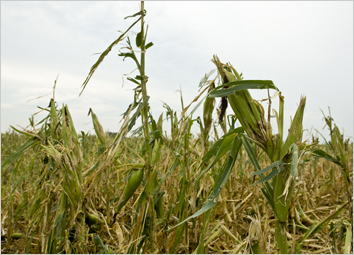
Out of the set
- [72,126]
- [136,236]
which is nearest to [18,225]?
[72,126]

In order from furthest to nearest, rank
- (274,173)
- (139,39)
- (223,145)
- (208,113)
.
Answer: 1. (208,113)
2. (139,39)
3. (223,145)
4. (274,173)

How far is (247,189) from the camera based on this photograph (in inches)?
71.8

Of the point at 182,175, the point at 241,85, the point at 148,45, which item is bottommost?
the point at 182,175

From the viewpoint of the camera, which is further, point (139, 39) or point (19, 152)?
point (19, 152)

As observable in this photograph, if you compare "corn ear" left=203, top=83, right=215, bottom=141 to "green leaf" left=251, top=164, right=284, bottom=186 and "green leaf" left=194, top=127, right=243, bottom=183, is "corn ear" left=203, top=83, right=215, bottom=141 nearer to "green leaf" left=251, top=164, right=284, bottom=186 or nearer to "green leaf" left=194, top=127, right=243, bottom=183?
"green leaf" left=194, top=127, right=243, bottom=183

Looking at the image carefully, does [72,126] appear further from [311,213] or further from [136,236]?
[311,213]

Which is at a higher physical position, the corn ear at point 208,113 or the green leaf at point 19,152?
the corn ear at point 208,113

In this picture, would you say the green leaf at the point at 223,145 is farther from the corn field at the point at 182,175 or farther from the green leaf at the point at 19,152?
the green leaf at the point at 19,152

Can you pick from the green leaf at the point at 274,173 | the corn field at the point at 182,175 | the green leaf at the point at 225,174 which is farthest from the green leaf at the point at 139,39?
the green leaf at the point at 274,173

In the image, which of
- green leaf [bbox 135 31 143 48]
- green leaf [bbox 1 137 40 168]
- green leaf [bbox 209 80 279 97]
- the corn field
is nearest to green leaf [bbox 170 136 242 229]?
the corn field

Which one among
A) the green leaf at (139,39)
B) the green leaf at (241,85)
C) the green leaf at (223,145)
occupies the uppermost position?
the green leaf at (139,39)

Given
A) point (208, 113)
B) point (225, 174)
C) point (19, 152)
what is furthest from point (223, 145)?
point (19, 152)

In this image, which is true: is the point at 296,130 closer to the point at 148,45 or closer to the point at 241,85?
the point at 241,85

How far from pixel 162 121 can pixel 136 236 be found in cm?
60
